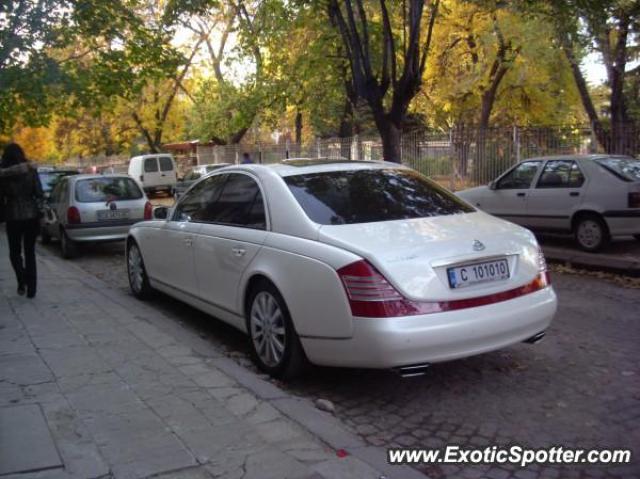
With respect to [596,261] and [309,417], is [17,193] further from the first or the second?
[596,261]

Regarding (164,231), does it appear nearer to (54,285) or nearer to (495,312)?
(54,285)

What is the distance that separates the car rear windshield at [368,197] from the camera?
4562 mm

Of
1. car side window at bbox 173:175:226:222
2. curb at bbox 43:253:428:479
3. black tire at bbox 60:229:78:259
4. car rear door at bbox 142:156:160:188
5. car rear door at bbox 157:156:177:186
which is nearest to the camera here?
curb at bbox 43:253:428:479

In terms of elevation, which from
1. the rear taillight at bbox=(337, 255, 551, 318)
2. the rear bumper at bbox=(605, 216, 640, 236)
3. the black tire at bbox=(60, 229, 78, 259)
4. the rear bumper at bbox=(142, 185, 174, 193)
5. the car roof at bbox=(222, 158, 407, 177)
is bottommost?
the black tire at bbox=(60, 229, 78, 259)

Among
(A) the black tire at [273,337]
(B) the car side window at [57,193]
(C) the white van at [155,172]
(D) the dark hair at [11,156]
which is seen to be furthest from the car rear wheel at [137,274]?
(C) the white van at [155,172]

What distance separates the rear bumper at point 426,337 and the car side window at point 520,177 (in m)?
7.01

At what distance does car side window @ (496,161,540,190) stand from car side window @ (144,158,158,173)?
21.9m

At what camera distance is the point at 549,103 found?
83.0 ft

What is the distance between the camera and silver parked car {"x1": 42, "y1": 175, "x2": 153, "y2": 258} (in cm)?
1153

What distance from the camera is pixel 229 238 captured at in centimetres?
522

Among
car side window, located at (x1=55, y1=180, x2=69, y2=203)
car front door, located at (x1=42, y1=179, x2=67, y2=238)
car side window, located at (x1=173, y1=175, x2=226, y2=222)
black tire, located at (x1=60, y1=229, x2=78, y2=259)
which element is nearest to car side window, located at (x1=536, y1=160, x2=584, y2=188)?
car side window, located at (x1=173, y1=175, x2=226, y2=222)

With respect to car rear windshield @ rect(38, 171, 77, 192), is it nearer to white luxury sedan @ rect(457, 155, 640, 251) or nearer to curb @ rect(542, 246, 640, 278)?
white luxury sedan @ rect(457, 155, 640, 251)

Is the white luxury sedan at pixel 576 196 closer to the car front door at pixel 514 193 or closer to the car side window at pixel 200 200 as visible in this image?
the car front door at pixel 514 193

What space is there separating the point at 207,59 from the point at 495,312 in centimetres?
3094
